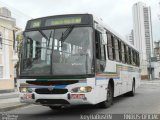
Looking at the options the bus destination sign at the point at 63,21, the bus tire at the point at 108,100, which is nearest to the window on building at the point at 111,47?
the bus tire at the point at 108,100

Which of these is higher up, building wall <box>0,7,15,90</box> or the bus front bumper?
building wall <box>0,7,15,90</box>

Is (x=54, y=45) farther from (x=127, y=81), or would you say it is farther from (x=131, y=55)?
(x=131, y=55)

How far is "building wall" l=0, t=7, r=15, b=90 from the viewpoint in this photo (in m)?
38.3

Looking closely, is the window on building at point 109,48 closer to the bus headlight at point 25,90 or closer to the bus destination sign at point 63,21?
the bus destination sign at point 63,21

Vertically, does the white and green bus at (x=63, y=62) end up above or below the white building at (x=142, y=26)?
below

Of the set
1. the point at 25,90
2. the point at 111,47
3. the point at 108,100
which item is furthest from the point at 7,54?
the point at 25,90

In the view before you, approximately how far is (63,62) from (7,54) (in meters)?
30.0

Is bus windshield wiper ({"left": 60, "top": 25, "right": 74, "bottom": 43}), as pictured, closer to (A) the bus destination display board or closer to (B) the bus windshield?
(B) the bus windshield

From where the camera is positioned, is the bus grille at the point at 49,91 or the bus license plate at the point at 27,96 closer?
the bus grille at the point at 49,91

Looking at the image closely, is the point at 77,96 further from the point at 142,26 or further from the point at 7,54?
the point at 142,26

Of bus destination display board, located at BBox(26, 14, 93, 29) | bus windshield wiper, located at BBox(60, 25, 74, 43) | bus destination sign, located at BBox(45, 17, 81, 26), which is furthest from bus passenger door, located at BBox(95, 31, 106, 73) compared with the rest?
bus windshield wiper, located at BBox(60, 25, 74, 43)

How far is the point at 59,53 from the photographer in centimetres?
1054

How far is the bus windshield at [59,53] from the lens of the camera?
10.3m

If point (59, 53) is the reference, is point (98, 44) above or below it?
above
